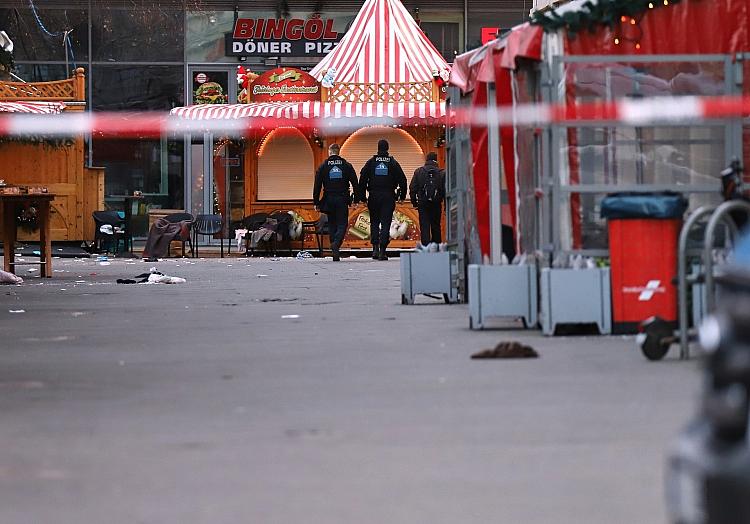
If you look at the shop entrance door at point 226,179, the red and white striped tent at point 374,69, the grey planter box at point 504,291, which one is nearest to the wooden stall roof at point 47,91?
the red and white striped tent at point 374,69

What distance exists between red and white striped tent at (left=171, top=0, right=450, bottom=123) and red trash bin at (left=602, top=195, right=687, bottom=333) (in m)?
22.0

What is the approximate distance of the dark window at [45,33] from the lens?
39.3 m

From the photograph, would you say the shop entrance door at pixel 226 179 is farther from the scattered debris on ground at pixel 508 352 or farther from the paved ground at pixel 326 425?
the scattered debris on ground at pixel 508 352

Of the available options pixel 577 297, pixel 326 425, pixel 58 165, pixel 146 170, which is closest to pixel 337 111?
pixel 58 165

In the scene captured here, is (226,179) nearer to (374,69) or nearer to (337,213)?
(374,69)

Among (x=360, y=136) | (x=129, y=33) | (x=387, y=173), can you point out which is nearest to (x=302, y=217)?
(x=360, y=136)

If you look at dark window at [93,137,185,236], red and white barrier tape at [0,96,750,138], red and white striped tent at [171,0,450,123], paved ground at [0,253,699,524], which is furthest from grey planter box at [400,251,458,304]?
dark window at [93,137,185,236]

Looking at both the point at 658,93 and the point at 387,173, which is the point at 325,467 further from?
the point at 387,173

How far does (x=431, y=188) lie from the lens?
96.2 ft

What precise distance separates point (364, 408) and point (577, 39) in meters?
5.53

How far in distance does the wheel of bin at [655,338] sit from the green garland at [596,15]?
10.6 ft

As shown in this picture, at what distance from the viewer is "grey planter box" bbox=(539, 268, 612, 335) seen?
11.9m

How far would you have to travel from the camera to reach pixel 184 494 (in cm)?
545

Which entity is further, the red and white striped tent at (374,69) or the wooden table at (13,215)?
the red and white striped tent at (374,69)
